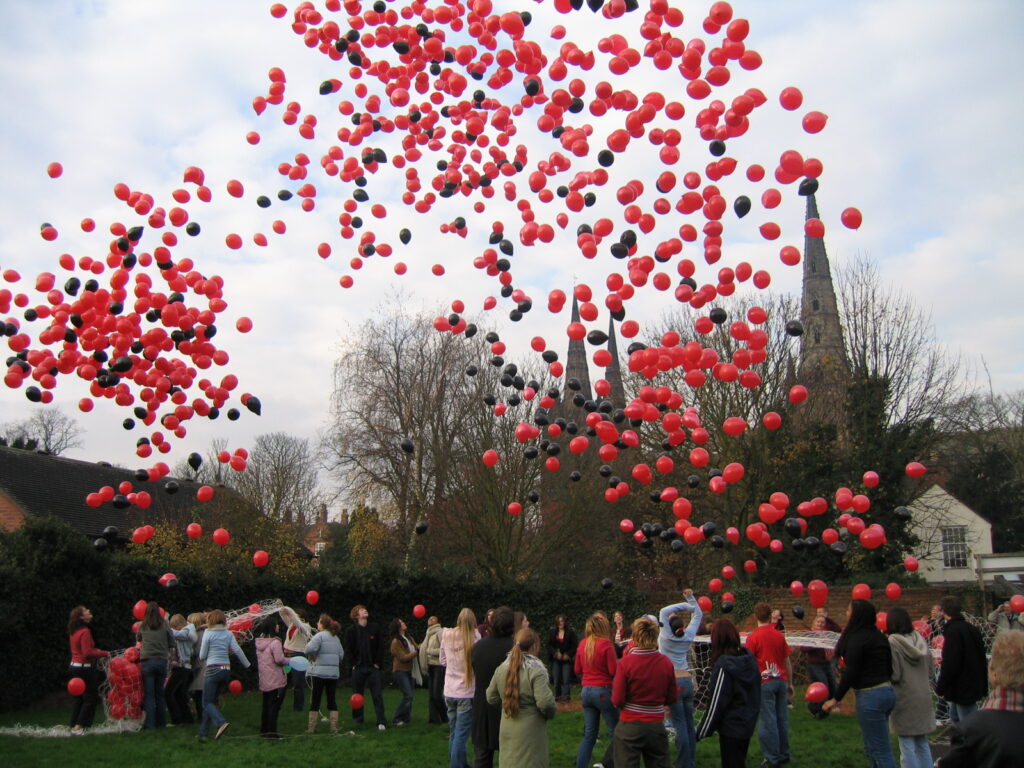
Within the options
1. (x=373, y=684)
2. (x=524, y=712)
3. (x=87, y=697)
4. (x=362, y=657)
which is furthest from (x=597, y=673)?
(x=87, y=697)

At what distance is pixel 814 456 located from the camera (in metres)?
18.9

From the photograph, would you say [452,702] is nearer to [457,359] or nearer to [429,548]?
[429,548]

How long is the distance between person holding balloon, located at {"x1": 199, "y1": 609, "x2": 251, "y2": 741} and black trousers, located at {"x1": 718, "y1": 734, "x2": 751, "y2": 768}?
5107 mm

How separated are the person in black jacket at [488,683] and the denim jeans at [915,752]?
265cm

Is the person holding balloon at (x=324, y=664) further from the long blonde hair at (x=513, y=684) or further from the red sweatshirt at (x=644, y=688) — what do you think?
the red sweatshirt at (x=644, y=688)

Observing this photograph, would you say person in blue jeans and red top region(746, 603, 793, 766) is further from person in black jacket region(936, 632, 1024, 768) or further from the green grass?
person in black jacket region(936, 632, 1024, 768)

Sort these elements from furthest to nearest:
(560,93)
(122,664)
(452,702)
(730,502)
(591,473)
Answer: (591,473) < (730,502) < (122,664) < (560,93) < (452,702)

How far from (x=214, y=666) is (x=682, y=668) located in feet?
15.2

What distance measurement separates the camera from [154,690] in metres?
9.02

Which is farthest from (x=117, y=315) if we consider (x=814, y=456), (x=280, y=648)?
(x=814, y=456)

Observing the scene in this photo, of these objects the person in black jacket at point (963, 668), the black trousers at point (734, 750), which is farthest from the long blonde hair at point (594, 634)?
the person in black jacket at point (963, 668)

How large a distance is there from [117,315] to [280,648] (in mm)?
3621

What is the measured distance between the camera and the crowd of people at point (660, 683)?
4.99m

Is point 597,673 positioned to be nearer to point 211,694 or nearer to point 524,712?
point 524,712
